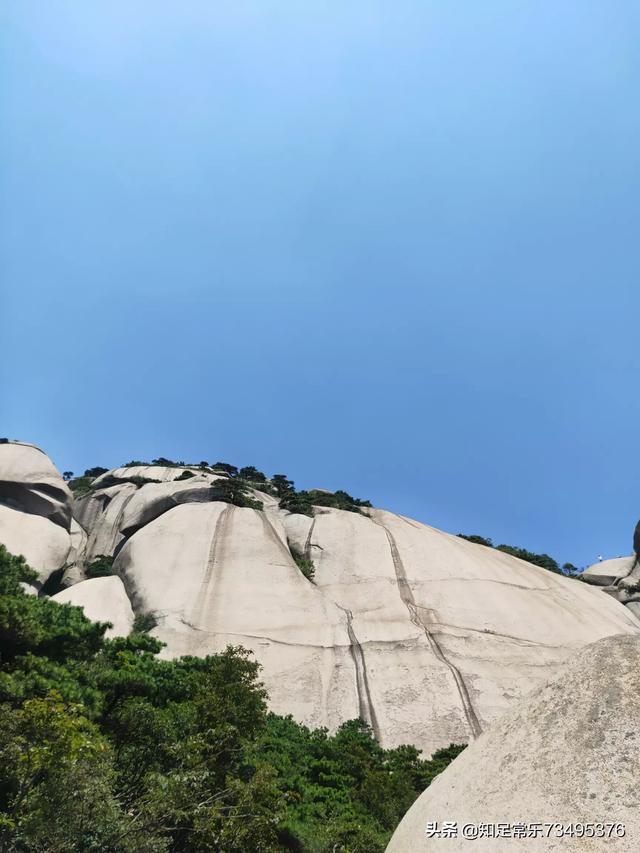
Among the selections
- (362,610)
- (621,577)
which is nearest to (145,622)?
(362,610)

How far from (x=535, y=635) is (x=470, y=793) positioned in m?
23.5

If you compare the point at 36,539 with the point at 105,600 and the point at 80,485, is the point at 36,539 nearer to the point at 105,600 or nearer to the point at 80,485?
the point at 105,600

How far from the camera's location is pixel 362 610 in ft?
83.2

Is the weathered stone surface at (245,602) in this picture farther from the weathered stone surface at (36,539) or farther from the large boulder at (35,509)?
the large boulder at (35,509)

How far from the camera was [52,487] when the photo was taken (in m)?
35.0

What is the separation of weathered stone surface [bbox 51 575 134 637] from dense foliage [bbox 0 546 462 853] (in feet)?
27.1

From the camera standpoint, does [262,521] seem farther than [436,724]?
Yes

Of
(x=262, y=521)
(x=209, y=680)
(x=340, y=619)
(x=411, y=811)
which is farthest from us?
(x=262, y=521)

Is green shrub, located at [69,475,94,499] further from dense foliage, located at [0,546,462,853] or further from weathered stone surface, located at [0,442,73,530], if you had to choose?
dense foliage, located at [0,546,462,853]

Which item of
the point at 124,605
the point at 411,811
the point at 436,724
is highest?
the point at 124,605

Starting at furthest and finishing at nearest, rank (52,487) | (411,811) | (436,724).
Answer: (52,487) < (436,724) < (411,811)

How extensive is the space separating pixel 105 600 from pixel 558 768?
24584 mm

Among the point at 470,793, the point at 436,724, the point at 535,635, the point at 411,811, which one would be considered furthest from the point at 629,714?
the point at 535,635

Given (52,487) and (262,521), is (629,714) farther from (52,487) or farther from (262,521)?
(52,487)
